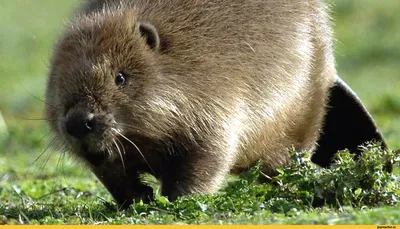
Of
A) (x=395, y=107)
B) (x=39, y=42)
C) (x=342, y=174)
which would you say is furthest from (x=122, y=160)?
(x=39, y=42)

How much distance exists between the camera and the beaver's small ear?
6449 millimetres

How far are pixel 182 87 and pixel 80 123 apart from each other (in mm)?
908

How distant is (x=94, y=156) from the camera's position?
6250mm

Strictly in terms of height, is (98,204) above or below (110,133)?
below

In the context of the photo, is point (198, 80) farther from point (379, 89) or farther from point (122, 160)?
point (379, 89)

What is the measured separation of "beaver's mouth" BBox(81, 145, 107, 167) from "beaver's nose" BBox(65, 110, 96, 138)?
23cm

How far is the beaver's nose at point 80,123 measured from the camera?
5820 mm

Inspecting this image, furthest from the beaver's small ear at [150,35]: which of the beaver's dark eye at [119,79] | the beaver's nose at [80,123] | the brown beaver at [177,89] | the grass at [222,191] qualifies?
the grass at [222,191]

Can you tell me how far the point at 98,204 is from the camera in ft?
22.1

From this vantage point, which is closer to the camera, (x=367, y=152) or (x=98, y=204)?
(x=367, y=152)

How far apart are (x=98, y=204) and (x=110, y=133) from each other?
0.95 meters

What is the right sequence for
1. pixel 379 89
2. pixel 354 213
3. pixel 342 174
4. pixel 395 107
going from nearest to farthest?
pixel 354 213 → pixel 342 174 → pixel 395 107 → pixel 379 89

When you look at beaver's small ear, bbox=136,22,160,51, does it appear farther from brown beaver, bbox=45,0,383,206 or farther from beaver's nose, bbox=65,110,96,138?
beaver's nose, bbox=65,110,96,138

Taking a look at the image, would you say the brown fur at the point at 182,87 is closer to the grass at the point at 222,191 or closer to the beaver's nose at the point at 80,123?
the beaver's nose at the point at 80,123
